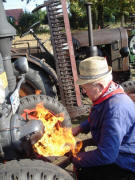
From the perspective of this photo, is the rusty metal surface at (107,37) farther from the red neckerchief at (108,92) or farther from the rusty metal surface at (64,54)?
the red neckerchief at (108,92)

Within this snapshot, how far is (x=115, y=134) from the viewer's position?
1.69m

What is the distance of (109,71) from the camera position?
1.93 meters

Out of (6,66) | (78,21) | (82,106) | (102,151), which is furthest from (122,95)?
(78,21)

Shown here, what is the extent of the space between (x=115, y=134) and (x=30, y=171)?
2.25 ft

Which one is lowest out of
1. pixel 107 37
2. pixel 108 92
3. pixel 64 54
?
pixel 108 92

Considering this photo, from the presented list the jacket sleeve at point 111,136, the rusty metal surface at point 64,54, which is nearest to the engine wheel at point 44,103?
the rusty metal surface at point 64,54

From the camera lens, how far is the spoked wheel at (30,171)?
1620mm

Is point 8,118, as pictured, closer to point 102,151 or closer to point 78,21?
point 102,151

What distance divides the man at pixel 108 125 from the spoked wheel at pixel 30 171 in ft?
0.91

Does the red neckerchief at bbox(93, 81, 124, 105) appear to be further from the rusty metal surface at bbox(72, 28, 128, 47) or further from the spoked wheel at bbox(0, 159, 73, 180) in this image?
the rusty metal surface at bbox(72, 28, 128, 47)

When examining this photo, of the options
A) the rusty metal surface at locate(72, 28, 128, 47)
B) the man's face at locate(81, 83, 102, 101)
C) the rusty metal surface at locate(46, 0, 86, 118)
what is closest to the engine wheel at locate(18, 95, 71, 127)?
the rusty metal surface at locate(46, 0, 86, 118)

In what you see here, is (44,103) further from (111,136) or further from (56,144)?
(111,136)

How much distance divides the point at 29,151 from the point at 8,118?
1.23ft

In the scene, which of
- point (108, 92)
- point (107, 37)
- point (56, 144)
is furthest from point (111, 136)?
point (107, 37)
